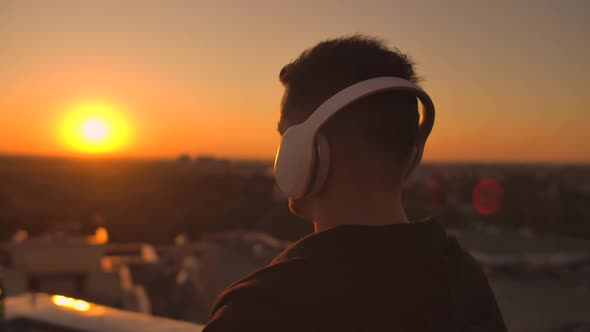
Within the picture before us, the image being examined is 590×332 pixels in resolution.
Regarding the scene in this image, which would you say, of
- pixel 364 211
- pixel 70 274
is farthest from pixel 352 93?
pixel 70 274

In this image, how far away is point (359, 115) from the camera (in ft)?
3.11

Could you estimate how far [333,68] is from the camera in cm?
98

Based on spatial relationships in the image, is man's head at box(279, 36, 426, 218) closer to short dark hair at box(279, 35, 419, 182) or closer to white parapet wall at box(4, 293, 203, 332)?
short dark hair at box(279, 35, 419, 182)

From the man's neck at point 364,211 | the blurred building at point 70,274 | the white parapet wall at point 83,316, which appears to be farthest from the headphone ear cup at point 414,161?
the blurred building at point 70,274

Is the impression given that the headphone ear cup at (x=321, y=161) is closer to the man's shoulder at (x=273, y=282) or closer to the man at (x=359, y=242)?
the man at (x=359, y=242)

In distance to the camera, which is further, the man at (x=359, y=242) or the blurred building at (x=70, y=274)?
the blurred building at (x=70, y=274)

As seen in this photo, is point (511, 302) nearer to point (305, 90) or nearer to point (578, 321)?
point (578, 321)

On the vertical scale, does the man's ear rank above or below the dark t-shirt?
above

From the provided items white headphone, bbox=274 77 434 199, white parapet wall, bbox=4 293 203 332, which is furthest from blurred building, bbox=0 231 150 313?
white headphone, bbox=274 77 434 199

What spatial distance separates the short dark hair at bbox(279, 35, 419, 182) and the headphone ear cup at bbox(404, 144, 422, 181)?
0.05 metres

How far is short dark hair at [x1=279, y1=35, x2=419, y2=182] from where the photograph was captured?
95cm

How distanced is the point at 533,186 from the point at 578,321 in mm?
54252

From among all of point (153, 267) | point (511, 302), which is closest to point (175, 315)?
point (153, 267)

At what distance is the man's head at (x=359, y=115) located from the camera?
3.13ft
